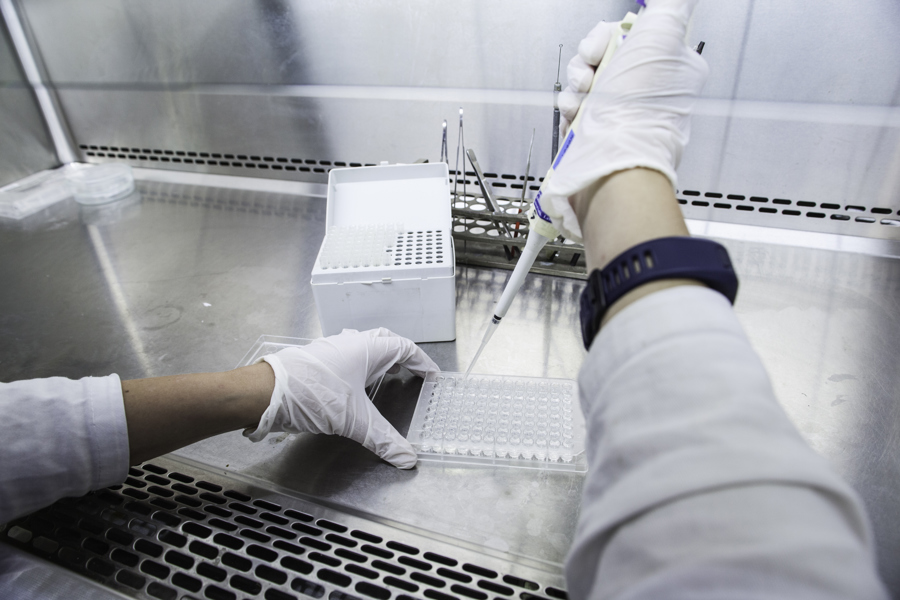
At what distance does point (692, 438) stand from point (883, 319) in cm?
104

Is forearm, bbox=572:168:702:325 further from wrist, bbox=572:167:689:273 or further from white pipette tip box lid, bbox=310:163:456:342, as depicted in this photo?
white pipette tip box lid, bbox=310:163:456:342

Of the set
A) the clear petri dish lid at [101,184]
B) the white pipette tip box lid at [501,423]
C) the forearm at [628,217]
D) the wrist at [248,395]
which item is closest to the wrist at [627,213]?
the forearm at [628,217]

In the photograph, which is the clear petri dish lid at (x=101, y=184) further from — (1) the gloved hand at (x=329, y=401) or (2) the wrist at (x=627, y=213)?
(2) the wrist at (x=627, y=213)

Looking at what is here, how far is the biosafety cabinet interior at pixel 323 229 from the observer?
2.28 feet

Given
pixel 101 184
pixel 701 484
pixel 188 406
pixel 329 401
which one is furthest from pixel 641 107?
pixel 101 184

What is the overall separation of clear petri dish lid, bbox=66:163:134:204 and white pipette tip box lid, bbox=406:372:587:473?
143 centimetres

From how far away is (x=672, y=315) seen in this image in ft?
1.26

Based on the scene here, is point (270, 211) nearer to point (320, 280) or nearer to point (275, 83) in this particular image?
point (275, 83)

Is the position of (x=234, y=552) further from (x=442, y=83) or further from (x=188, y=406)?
(x=442, y=83)

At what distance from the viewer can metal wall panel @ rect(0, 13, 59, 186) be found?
5.39 feet

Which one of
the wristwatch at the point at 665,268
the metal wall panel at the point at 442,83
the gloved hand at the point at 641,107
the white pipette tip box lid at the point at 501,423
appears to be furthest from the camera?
the metal wall panel at the point at 442,83

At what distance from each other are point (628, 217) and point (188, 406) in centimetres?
68

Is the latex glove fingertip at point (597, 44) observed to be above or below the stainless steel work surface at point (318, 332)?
above

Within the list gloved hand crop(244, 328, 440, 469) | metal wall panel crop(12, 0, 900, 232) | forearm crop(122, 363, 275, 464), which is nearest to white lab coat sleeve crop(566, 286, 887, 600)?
gloved hand crop(244, 328, 440, 469)
